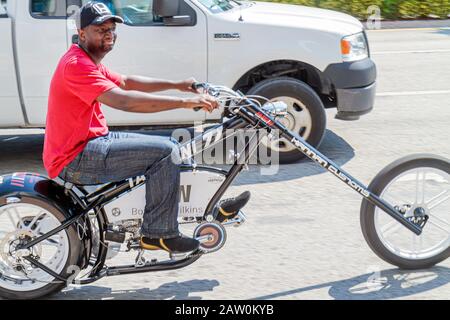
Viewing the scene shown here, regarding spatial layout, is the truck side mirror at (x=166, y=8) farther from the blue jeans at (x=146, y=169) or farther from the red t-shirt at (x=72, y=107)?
the blue jeans at (x=146, y=169)

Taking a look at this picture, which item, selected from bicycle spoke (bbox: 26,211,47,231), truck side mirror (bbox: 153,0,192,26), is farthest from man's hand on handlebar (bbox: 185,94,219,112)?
truck side mirror (bbox: 153,0,192,26)

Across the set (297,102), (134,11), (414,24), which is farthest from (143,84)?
(414,24)

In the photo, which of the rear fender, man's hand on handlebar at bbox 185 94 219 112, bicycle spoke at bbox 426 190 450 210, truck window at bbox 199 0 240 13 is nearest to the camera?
man's hand on handlebar at bbox 185 94 219 112

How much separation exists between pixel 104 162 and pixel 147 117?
302 centimetres

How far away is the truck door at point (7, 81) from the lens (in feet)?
24.5

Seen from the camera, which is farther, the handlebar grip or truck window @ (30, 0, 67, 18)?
truck window @ (30, 0, 67, 18)

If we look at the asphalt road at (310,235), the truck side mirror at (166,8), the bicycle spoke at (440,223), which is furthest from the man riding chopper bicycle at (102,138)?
the truck side mirror at (166,8)

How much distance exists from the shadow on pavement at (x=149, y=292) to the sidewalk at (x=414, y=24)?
41.8 feet

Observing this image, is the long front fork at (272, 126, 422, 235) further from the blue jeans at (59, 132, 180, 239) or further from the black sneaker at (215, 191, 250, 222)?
the blue jeans at (59, 132, 180, 239)

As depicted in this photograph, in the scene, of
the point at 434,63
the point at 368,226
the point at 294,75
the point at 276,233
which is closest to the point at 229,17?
the point at 294,75

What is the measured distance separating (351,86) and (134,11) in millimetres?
2041

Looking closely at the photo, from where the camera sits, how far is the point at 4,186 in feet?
15.8

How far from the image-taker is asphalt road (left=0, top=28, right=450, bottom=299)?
5074 mm

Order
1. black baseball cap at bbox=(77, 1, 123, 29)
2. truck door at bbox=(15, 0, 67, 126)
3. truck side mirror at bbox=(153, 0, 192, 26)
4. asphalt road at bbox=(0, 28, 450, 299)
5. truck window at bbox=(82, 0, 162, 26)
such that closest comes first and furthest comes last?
black baseball cap at bbox=(77, 1, 123, 29), asphalt road at bbox=(0, 28, 450, 299), truck side mirror at bbox=(153, 0, 192, 26), truck door at bbox=(15, 0, 67, 126), truck window at bbox=(82, 0, 162, 26)
